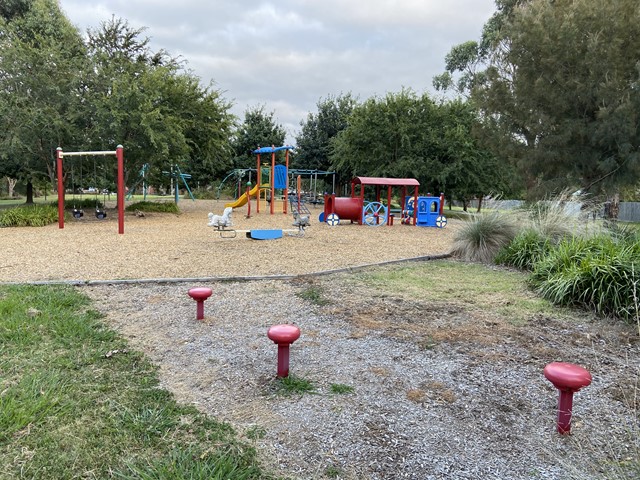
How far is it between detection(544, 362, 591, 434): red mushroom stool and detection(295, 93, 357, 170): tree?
25989 millimetres

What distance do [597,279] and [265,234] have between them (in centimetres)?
661

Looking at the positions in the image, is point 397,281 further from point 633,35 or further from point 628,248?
point 633,35

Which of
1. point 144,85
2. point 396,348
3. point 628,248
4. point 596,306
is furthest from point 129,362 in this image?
point 144,85

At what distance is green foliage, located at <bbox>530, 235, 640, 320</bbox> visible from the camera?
4441 mm

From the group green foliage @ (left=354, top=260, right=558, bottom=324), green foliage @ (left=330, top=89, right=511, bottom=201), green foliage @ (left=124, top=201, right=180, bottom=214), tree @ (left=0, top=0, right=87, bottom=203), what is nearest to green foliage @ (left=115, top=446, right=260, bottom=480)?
green foliage @ (left=354, top=260, right=558, bottom=324)

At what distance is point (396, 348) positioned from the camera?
11.4 feet

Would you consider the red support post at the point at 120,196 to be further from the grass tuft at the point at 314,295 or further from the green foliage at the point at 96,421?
the green foliage at the point at 96,421

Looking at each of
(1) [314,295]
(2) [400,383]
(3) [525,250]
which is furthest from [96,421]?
(3) [525,250]

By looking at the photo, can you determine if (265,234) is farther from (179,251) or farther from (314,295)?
(314,295)

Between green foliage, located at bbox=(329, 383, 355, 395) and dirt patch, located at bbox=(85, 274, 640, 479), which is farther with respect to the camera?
green foliage, located at bbox=(329, 383, 355, 395)

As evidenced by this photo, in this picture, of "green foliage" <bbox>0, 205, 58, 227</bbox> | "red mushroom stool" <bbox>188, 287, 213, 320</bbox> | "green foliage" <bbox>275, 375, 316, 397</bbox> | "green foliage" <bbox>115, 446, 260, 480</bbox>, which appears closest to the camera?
"green foliage" <bbox>115, 446, 260, 480</bbox>

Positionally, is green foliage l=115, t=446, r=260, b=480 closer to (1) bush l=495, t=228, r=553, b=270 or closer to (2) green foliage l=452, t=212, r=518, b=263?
(1) bush l=495, t=228, r=553, b=270

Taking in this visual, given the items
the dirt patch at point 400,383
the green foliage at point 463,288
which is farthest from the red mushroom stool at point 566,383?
the green foliage at point 463,288

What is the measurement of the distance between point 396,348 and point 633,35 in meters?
13.4
